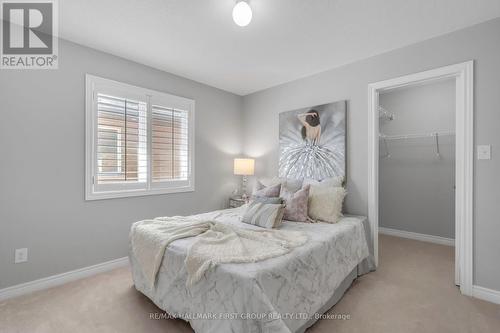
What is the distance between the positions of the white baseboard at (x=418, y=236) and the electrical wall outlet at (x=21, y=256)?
16.1 ft

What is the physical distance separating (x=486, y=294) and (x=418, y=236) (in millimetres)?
1834

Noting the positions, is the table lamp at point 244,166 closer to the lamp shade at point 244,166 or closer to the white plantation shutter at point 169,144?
the lamp shade at point 244,166

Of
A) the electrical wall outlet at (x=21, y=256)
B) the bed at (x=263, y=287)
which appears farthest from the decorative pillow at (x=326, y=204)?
the electrical wall outlet at (x=21, y=256)

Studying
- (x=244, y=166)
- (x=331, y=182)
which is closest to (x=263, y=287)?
(x=331, y=182)

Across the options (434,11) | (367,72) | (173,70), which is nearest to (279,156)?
(367,72)

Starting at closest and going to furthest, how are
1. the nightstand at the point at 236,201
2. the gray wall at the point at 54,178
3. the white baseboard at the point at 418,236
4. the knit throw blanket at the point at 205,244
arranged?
the knit throw blanket at the point at 205,244
the gray wall at the point at 54,178
the white baseboard at the point at 418,236
the nightstand at the point at 236,201

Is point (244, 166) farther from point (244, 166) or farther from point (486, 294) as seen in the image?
point (486, 294)

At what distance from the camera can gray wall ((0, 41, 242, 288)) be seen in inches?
86.4

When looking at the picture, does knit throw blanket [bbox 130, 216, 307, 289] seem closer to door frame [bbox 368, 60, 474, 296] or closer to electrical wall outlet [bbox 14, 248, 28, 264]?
electrical wall outlet [bbox 14, 248, 28, 264]

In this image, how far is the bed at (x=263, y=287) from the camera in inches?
50.6

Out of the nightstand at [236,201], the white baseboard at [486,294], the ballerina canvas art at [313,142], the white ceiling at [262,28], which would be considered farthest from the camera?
the nightstand at [236,201]

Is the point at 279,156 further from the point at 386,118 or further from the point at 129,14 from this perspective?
the point at 129,14

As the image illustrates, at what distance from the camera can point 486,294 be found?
7.00ft

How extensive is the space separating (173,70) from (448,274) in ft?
13.6
